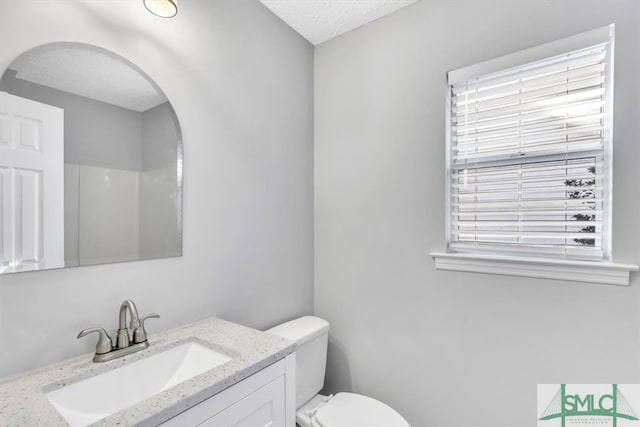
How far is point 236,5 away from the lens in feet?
4.90

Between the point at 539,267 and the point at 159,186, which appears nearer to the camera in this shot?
the point at 159,186

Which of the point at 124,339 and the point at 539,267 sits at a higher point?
the point at 539,267

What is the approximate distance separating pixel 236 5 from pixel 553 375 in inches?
89.8

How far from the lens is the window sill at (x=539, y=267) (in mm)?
1148

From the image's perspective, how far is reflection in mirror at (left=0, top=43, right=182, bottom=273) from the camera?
2.79ft

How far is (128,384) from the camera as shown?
3.11 ft

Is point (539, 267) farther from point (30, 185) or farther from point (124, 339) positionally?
point (30, 185)

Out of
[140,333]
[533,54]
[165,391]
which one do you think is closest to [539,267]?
[533,54]

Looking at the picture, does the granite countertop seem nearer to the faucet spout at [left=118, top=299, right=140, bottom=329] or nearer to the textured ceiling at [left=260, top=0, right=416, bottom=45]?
the faucet spout at [left=118, top=299, right=140, bottom=329]

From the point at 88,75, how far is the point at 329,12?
129 centimetres

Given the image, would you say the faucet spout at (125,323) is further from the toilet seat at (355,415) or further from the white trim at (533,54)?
the white trim at (533,54)

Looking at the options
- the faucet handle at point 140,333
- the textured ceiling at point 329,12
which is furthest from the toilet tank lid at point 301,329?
the textured ceiling at point 329,12

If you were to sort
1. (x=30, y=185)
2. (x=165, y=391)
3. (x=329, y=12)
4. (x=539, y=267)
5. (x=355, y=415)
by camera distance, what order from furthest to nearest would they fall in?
(x=329, y=12) → (x=355, y=415) → (x=539, y=267) → (x=30, y=185) → (x=165, y=391)

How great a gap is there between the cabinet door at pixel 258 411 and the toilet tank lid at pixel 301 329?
479mm
